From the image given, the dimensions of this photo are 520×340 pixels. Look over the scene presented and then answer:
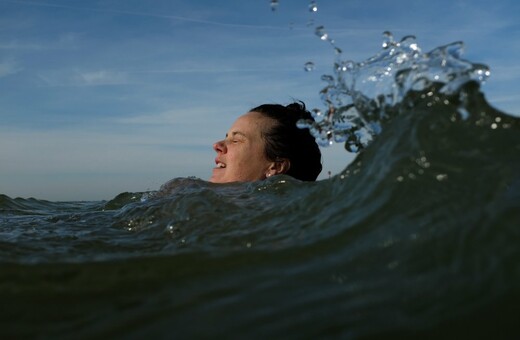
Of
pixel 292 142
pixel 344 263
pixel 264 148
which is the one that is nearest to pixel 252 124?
pixel 264 148

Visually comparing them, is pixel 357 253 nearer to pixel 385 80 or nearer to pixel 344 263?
pixel 344 263

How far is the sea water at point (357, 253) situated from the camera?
59.2 inches

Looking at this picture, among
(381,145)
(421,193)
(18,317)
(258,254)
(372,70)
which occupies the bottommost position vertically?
(18,317)

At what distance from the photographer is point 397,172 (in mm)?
2336

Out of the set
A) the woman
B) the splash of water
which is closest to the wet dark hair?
the woman

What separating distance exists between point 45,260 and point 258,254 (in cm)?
96

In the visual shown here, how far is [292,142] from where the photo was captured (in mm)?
5848

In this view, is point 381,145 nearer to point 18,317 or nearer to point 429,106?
point 429,106

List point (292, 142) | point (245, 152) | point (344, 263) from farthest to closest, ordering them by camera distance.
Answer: point (292, 142), point (245, 152), point (344, 263)

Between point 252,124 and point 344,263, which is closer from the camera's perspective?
point 344,263

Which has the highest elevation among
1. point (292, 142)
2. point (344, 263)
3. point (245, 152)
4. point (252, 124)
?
point (252, 124)

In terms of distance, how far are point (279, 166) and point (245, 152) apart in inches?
15.2

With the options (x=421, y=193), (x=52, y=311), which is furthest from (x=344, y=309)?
(x=52, y=311)

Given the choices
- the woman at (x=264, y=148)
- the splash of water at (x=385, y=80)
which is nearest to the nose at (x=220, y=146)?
the woman at (x=264, y=148)
